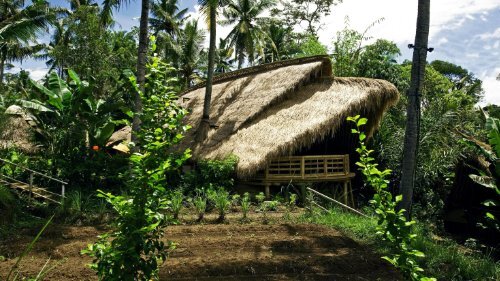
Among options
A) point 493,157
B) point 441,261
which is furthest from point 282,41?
point 441,261

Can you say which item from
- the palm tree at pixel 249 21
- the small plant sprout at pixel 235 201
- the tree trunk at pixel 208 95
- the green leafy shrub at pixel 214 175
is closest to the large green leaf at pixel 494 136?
the small plant sprout at pixel 235 201

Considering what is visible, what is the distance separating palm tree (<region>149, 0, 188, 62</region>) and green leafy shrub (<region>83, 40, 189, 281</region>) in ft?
72.6

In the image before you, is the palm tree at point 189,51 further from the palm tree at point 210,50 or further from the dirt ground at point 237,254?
the dirt ground at point 237,254

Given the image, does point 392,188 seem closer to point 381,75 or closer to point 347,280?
point 381,75

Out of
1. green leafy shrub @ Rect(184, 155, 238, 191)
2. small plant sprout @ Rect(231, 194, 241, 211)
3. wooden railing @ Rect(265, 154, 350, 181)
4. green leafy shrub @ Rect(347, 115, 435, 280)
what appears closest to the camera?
green leafy shrub @ Rect(347, 115, 435, 280)

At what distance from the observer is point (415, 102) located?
6457mm

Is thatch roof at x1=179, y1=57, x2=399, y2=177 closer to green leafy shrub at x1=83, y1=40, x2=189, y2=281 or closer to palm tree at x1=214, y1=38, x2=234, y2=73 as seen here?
green leafy shrub at x1=83, y1=40, x2=189, y2=281

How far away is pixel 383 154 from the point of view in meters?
14.1

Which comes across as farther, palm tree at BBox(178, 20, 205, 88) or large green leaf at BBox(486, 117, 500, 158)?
palm tree at BBox(178, 20, 205, 88)

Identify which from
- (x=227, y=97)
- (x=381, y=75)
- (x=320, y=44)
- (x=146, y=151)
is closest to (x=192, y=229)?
(x=146, y=151)

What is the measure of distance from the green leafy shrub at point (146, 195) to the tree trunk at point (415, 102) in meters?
4.81

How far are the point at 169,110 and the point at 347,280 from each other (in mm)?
3228

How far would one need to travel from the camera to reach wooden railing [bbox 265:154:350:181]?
1128 cm

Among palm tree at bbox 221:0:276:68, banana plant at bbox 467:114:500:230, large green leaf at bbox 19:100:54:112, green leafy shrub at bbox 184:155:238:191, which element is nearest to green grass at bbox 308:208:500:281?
banana plant at bbox 467:114:500:230
